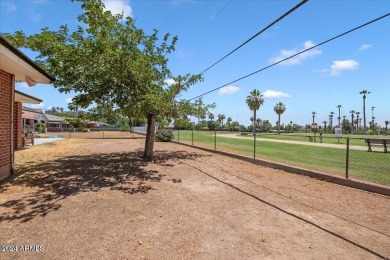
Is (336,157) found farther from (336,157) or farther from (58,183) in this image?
(58,183)

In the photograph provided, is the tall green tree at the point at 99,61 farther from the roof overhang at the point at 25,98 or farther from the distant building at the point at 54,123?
the distant building at the point at 54,123

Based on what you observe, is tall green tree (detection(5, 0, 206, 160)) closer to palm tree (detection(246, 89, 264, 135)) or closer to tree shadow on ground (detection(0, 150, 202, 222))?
tree shadow on ground (detection(0, 150, 202, 222))

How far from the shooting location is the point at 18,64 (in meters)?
7.39

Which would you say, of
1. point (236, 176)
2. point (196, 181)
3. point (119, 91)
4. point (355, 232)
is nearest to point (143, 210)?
point (196, 181)

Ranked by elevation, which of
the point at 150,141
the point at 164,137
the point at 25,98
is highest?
the point at 25,98

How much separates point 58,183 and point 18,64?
3.49 metres

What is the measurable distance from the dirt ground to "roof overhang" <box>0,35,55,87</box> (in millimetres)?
3317

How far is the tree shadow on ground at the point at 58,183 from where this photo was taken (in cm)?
562

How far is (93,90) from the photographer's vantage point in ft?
31.3

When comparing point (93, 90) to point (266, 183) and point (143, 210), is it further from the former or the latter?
point (266, 183)

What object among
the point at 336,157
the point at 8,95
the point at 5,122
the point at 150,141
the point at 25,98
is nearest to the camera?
the point at 5,122

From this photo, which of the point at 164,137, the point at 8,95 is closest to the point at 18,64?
the point at 8,95

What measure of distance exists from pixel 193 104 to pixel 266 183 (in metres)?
7.23

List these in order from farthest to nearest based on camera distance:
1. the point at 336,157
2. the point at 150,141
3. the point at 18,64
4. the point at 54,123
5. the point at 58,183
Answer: the point at 54,123
the point at 336,157
the point at 150,141
the point at 58,183
the point at 18,64
